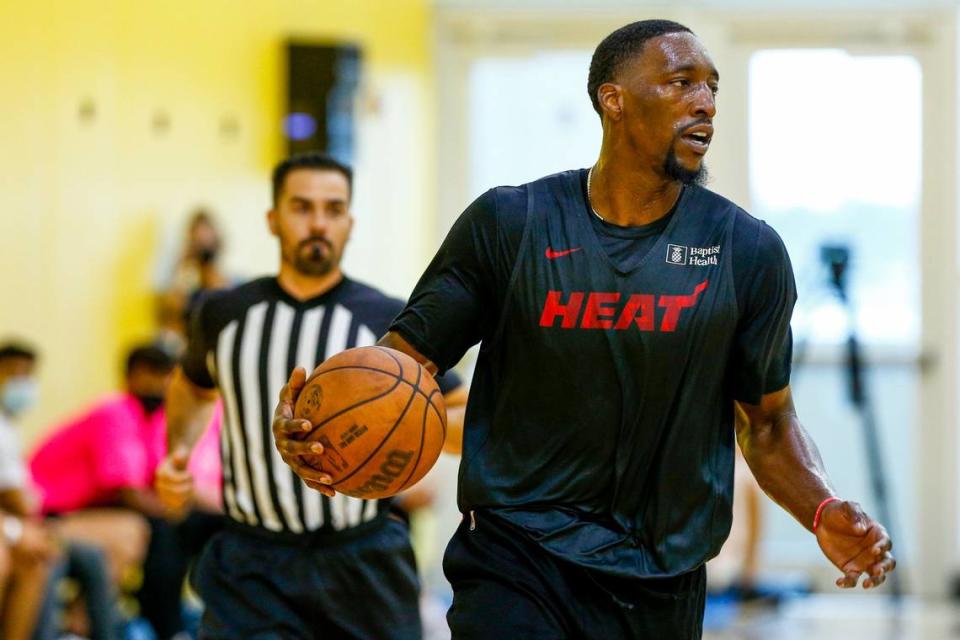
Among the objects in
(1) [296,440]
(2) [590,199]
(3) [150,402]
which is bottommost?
(3) [150,402]

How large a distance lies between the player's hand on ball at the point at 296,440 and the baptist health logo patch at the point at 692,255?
0.82 metres

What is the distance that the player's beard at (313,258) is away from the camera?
4.73 meters

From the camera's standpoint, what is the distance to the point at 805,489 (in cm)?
333

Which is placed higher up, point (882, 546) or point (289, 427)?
point (289, 427)

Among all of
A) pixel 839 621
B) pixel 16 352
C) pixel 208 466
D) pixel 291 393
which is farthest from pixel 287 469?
pixel 839 621

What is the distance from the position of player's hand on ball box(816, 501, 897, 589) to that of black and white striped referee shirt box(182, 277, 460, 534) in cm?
167

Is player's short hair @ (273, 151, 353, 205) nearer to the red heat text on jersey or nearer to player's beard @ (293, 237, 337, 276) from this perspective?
player's beard @ (293, 237, 337, 276)

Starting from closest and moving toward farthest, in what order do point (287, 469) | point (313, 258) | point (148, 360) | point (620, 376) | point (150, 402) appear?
point (620, 376), point (287, 469), point (313, 258), point (148, 360), point (150, 402)

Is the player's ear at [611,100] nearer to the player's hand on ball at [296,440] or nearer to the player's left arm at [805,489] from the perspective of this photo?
the player's left arm at [805,489]

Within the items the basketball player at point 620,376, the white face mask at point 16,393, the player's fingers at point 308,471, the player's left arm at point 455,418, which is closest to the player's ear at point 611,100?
the basketball player at point 620,376

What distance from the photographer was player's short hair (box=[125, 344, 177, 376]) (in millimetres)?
8266

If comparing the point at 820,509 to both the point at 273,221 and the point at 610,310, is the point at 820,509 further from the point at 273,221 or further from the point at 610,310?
the point at 273,221

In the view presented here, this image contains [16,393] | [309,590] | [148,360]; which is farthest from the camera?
[148,360]

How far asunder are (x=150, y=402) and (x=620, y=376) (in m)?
5.56
